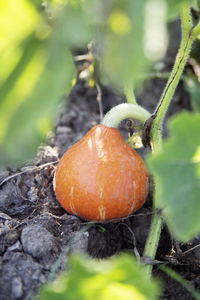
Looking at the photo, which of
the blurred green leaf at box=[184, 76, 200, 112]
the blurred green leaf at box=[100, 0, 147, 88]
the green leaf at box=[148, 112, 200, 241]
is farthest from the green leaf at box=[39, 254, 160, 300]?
the blurred green leaf at box=[184, 76, 200, 112]

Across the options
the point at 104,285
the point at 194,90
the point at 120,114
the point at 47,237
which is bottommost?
the point at 194,90

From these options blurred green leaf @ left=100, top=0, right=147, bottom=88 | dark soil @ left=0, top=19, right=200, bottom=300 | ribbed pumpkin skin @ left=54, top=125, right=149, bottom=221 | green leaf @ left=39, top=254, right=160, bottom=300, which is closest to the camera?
blurred green leaf @ left=100, top=0, right=147, bottom=88

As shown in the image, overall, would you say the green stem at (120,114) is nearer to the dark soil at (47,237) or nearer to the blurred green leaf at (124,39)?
the dark soil at (47,237)

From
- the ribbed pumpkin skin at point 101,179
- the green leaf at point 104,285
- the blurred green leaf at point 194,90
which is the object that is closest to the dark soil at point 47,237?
the ribbed pumpkin skin at point 101,179

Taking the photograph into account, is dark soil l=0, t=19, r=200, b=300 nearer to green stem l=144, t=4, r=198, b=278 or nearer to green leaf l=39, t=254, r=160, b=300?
green stem l=144, t=4, r=198, b=278

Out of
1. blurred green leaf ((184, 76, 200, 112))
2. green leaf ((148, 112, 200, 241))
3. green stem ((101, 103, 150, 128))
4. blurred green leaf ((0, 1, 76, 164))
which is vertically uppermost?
blurred green leaf ((0, 1, 76, 164))

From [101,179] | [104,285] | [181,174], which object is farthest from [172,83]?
[104,285]

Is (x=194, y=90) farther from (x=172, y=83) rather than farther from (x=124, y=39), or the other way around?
(x=124, y=39)
